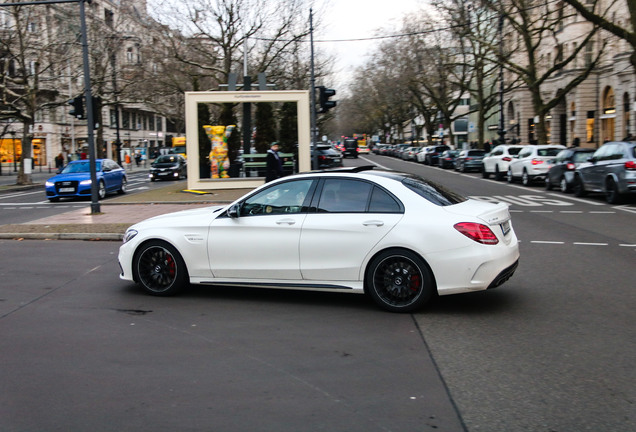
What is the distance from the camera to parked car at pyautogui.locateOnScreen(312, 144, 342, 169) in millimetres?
37688

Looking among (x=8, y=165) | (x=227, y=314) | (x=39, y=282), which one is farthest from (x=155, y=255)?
(x=8, y=165)

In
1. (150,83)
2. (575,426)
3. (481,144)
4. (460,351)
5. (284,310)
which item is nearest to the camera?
(575,426)

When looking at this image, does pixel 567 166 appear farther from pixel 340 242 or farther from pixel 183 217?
pixel 183 217

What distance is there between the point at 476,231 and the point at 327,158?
3286 cm

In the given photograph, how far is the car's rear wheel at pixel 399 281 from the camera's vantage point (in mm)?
6758

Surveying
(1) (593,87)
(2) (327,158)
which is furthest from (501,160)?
(1) (593,87)

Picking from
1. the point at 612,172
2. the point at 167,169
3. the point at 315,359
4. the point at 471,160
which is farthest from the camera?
the point at 471,160

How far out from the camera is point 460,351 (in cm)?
560

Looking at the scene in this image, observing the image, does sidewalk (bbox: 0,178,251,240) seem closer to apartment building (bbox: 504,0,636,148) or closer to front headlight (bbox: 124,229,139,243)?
front headlight (bbox: 124,229,139,243)

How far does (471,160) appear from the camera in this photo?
41.3m

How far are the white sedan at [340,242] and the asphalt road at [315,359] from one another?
299 millimetres

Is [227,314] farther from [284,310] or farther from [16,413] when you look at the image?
[16,413]

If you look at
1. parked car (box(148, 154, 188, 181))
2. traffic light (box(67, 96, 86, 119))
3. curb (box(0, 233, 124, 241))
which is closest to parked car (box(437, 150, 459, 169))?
parked car (box(148, 154, 188, 181))

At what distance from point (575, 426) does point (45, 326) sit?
4.93 metres
